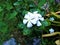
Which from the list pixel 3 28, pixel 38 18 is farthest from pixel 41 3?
pixel 3 28

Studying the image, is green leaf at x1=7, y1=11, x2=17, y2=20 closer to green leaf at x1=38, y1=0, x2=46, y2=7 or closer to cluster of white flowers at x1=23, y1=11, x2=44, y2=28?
cluster of white flowers at x1=23, y1=11, x2=44, y2=28

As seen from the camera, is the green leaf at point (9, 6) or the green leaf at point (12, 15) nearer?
the green leaf at point (12, 15)

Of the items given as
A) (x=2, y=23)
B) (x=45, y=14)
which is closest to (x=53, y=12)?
(x=45, y=14)

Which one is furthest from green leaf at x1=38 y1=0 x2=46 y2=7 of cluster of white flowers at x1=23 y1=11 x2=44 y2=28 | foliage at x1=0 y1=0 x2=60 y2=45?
cluster of white flowers at x1=23 y1=11 x2=44 y2=28

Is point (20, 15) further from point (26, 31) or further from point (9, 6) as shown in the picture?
point (26, 31)

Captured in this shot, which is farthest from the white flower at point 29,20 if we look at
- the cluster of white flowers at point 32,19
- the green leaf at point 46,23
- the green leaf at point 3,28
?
the green leaf at point 3,28

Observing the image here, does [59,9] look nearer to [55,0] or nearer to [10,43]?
[55,0]

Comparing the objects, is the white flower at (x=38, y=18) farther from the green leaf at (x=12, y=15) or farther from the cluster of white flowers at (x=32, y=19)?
the green leaf at (x=12, y=15)

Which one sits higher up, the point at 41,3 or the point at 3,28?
the point at 41,3
